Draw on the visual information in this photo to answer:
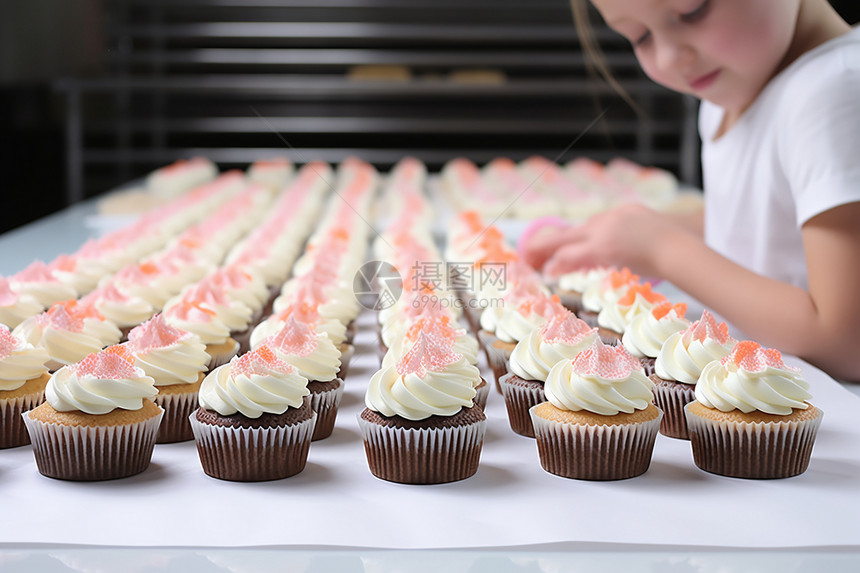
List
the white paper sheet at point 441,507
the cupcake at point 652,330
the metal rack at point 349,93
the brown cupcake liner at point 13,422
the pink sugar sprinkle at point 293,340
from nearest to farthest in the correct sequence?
the white paper sheet at point 441,507 → the brown cupcake liner at point 13,422 → the pink sugar sprinkle at point 293,340 → the cupcake at point 652,330 → the metal rack at point 349,93

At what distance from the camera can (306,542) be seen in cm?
101

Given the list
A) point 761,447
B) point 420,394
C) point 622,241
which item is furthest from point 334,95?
point 761,447

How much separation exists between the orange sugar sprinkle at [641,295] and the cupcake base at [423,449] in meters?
0.59

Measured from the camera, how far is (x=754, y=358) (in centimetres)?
126

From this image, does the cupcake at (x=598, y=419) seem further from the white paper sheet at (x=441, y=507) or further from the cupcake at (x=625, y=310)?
the cupcake at (x=625, y=310)

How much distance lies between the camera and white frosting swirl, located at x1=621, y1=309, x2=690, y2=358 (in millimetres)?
1511

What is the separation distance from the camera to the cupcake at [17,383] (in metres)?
1.31

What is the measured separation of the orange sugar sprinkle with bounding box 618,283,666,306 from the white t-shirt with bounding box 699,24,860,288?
0.28m


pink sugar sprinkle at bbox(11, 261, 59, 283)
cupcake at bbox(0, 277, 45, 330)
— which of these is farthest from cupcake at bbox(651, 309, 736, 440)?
pink sugar sprinkle at bbox(11, 261, 59, 283)

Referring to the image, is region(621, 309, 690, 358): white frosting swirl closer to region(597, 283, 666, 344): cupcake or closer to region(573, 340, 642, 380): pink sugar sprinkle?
region(597, 283, 666, 344): cupcake

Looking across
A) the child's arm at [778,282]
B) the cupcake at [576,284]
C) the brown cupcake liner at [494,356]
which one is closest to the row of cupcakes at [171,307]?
the brown cupcake liner at [494,356]

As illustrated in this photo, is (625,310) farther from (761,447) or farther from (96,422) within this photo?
(96,422)

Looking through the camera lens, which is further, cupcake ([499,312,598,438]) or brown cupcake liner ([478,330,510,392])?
brown cupcake liner ([478,330,510,392])

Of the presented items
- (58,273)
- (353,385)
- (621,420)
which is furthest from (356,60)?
(621,420)
